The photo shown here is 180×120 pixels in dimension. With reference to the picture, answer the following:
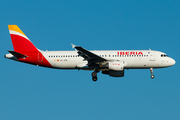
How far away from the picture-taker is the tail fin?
48.7 meters

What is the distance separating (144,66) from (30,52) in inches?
694

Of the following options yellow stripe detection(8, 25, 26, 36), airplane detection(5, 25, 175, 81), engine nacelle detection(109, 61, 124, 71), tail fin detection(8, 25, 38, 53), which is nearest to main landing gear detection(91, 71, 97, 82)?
airplane detection(5, 25, 175, 81)

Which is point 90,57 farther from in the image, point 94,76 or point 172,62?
point 172,62

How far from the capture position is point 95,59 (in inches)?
1779

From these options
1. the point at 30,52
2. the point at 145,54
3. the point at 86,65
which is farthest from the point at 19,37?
the point at 145,54

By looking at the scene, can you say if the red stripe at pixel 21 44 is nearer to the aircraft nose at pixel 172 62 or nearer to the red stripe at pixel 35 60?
the red stripe at pixel 35 60

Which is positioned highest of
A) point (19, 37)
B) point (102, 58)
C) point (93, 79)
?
point (19, 37)

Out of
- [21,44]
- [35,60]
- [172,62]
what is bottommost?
[172,62]

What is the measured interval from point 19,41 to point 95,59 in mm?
12858

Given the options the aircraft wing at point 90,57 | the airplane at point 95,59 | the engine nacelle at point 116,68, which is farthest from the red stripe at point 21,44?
the engine nacelle at point 116,68

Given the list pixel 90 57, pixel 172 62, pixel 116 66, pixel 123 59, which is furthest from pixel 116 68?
pixel 172 62

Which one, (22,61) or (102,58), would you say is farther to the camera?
(22,61)

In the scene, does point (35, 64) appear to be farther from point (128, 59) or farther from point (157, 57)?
point (157, 57)

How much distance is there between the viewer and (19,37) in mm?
49438
